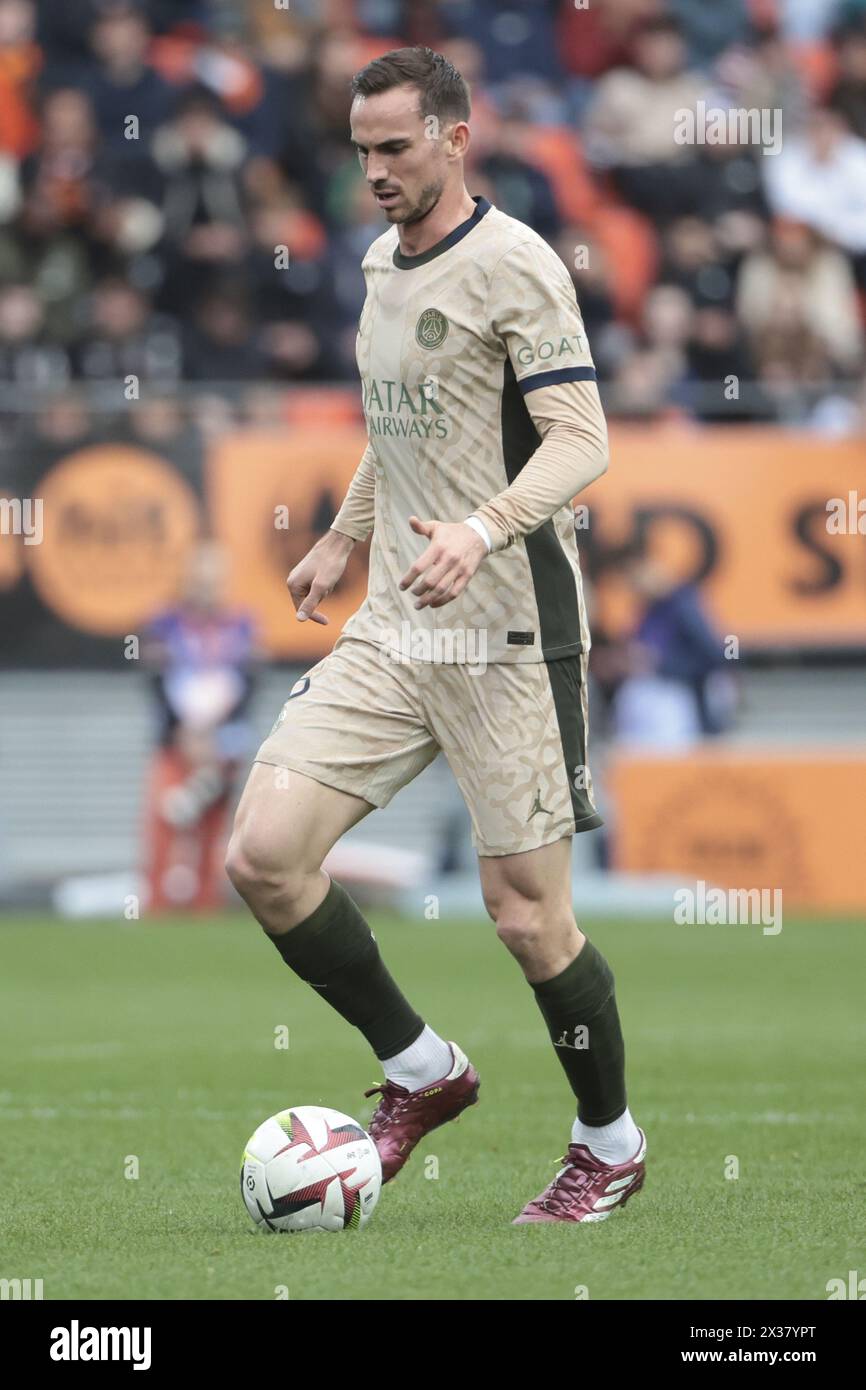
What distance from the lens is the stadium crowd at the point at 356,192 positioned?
1562 centimetres

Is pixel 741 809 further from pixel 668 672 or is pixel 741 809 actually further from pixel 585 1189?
pixel 585 1189

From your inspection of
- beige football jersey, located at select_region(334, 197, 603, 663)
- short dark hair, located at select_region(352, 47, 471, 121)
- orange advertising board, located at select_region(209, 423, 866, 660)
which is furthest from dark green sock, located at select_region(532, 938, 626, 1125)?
orange advertising board, located at select_region(209, 423, 866, 660)

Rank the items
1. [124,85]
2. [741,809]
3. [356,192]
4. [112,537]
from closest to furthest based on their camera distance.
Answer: [741,809], [112,537], [356,192], [124,85]

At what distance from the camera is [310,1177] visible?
17.2ft

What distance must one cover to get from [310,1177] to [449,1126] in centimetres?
217

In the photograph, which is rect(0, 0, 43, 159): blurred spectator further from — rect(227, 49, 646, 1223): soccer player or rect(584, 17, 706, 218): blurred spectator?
rect(227, 49, 646, 1223): soccer player

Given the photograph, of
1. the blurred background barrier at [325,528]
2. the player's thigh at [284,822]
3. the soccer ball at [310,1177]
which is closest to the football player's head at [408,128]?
the player's thigh at [284,822]

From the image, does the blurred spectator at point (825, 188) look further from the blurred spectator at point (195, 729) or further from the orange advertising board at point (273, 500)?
the blurred spectator at point (195, 729)

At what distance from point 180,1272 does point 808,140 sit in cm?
1442

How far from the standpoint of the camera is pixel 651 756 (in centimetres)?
1457

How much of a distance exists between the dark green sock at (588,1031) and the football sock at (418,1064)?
34 cm

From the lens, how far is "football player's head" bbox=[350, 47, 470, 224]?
5312 millimetres

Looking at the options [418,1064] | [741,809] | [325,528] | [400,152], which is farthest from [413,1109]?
[325,528]
